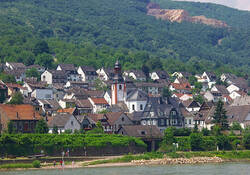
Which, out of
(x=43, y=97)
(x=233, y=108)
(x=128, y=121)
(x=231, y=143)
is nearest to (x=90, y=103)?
(x=43, y=97)

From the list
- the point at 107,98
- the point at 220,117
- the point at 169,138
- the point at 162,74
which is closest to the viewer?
the point at 169,138

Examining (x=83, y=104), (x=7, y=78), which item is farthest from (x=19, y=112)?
(x=7, y=78)

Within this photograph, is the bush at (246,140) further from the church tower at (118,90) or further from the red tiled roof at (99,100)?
the red tiled roof at (99,100)

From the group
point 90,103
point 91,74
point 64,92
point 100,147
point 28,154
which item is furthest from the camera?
point 91,74

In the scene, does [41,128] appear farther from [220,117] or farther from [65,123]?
[220,117]

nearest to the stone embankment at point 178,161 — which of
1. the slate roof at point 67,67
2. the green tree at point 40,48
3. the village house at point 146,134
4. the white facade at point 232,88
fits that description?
the village house at point 146,134

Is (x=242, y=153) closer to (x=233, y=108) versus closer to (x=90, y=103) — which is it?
(x=233, y=108)
